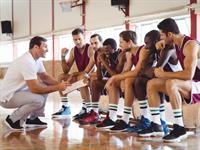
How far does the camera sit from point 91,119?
13.9 feet

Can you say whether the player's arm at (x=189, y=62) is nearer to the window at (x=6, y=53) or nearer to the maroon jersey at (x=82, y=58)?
the maroon jersey at (x=82, y=58)

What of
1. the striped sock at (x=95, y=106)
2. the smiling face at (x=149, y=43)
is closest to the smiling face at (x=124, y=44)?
the smiling face at (x=149, y=43)

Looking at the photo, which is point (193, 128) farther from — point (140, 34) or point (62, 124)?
point (140, 34)

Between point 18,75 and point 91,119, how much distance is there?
1.05 m

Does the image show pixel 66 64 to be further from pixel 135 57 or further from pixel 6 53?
pixel 6 53

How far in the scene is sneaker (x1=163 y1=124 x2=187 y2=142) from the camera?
3.03 meters

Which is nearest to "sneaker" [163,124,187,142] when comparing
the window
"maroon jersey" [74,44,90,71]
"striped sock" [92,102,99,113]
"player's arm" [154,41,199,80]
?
"player's arm" [154,41,199,80]

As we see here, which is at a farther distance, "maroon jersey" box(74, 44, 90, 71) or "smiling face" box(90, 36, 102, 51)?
"maroon jersey" box(74, 44, 90, 71)

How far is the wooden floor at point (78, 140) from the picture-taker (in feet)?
9.31

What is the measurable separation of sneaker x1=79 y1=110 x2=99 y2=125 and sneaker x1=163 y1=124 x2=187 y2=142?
1.28 meters

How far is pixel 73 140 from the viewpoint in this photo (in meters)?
3.13

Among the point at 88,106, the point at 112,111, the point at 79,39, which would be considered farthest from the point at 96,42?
the point at 112,111

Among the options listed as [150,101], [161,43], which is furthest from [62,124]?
[161,43]

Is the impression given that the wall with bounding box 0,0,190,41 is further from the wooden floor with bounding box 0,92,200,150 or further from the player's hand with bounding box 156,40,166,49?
the wooden floor with bounding box 0,92,200,150
